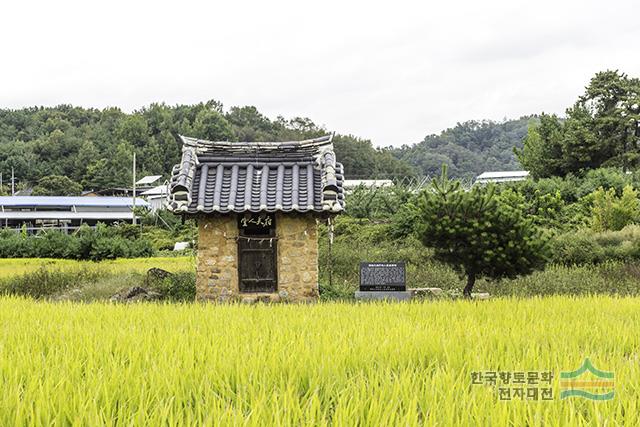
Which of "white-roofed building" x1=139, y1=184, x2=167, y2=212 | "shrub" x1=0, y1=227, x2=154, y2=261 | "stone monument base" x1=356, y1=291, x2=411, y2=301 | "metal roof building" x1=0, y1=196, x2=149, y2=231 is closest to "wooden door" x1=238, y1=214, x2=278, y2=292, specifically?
"stone monument base" x1=356, y1=291, x2=411, y2=301

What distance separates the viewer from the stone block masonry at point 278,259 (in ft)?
31.5

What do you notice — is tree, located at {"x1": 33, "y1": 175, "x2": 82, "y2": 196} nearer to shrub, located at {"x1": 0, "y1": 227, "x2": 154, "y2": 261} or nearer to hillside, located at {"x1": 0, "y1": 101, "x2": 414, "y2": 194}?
hillside, located at {"x1": 0, "y1": 101, "x2": 414, "y2": 194}

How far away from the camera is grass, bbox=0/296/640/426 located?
2201mm

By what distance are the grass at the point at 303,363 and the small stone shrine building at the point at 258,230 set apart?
11.6 feet

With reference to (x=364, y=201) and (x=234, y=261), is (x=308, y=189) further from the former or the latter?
(x=364, y=201)

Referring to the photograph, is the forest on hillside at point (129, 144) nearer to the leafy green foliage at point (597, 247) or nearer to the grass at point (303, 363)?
the leafy green foliage at point (597, 247)

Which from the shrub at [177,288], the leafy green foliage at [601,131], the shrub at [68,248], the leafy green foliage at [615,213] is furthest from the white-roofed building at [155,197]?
the shrub at [177,288]

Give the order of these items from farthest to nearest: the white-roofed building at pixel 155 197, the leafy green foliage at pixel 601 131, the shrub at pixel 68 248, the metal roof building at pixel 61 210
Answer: the white-roofed building at pixel 155 197, the metal roof building at pixel 61 210, the leafy green foliage at pixel 601 131, the shrub at pixel 68 248

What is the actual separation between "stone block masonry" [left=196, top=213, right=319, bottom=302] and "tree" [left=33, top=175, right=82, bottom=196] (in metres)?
40.5

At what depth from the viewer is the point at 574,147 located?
2592 centimetres

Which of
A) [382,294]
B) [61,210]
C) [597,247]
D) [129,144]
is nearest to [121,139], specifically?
[129,144]

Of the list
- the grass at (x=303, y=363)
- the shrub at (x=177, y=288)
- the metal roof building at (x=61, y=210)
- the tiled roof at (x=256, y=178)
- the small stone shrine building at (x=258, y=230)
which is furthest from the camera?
the metal roof building at (x=61, y=210)

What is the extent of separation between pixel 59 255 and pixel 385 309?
1782 centimetres

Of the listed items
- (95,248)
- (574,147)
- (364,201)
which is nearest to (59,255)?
(95,248)
